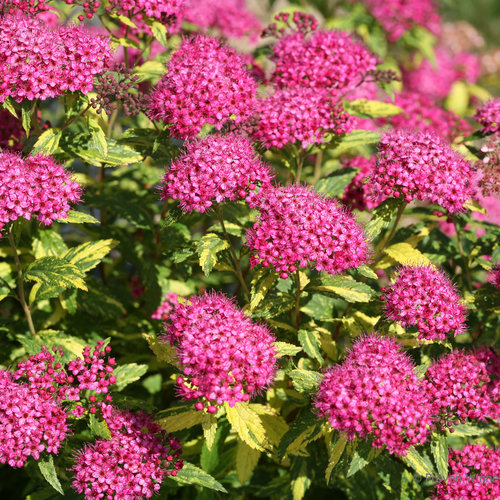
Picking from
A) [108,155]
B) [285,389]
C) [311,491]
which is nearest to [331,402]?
[285,389]

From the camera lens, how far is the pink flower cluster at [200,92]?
280 centimetres

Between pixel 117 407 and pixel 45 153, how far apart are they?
1221 millimetres

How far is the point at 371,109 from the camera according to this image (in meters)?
3.76

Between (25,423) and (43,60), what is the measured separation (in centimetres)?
153

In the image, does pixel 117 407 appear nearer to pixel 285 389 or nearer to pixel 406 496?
pixel 285 389

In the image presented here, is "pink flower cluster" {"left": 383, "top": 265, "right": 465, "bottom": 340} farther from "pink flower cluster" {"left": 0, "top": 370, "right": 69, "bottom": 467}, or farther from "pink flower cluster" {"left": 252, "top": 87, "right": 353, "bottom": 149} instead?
"pink flower cluster" {"left": 0, "top": 370, "right": 69, "bottom": 467}

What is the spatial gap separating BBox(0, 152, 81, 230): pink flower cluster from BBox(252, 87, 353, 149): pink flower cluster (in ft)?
3.09

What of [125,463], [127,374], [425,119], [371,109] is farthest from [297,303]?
[425,119]

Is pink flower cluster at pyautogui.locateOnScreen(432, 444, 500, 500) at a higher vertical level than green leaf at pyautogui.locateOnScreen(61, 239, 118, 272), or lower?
lower

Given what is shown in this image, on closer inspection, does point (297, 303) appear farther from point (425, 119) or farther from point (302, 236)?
point (425, 119)

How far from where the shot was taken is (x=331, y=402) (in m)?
2.37

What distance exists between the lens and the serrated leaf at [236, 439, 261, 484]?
2.98m

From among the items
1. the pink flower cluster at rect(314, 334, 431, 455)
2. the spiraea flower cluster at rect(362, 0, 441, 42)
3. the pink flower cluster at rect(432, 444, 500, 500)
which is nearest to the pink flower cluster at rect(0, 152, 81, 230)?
the pink flower cluster at rect(314, 334, 431, 455)

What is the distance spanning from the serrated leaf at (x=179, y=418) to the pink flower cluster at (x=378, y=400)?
2.13 ft
